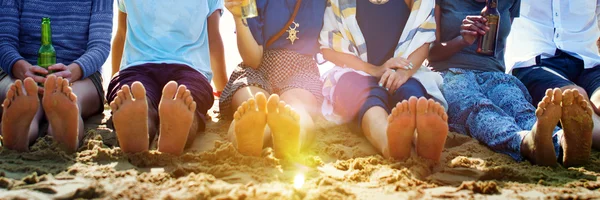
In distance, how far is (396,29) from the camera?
3885 mm

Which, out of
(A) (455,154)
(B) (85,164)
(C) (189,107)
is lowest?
(A) (455,154)

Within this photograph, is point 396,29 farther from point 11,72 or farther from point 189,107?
point 11,72

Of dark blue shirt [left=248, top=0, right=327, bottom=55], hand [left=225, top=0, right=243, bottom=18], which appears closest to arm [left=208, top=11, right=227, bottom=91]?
dark blue shirt [left=248, top=0, right=327, bottom=55]

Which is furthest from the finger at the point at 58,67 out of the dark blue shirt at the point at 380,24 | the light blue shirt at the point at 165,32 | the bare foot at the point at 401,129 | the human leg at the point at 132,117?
the bare foot at the point at 401,129

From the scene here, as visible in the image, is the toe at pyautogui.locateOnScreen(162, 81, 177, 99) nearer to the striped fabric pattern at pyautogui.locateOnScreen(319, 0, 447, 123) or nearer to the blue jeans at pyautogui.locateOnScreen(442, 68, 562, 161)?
the striped fabric pattern at pyautogui.locateOnScreen(319, 0, 447, 123)

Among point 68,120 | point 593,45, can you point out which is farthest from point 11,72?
point 593,45

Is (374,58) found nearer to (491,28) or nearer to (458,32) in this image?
(458,32)

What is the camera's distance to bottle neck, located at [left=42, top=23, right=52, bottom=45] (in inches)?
138

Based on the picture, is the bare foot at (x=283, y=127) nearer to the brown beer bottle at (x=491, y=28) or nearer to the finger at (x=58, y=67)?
the finger at (x=58, y=67)

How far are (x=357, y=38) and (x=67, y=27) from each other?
1841 mm

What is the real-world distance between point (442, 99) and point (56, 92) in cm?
216

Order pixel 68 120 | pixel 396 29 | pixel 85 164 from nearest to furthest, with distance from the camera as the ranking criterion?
pixel 85 164 < pixel 68 120 < pixel 396 29

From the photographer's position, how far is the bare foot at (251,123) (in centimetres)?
261

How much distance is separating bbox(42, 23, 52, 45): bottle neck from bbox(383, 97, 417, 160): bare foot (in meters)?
2.11
